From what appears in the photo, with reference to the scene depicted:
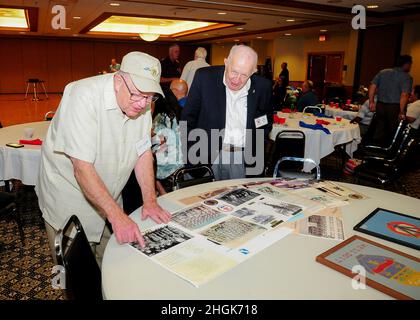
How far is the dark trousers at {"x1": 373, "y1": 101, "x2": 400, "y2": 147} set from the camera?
A: 16.5ft

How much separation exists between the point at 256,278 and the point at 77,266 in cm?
61

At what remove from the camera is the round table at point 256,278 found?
3.52 ft

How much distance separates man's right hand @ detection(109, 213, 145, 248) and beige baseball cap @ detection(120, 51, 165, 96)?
0.51 metres

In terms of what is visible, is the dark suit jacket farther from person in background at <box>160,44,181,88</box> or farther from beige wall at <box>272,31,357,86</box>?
beige wall at <box>272,31,357,86</box>

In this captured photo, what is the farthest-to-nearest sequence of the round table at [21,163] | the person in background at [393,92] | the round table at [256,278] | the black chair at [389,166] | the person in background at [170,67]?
the person in background at [170,67]
the person in background at [393,92]
the black chair at [389,166]
the round table at [21,163]
the round table at [256,278]

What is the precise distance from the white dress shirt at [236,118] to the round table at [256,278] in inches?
49.9

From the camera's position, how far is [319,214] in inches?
65.4

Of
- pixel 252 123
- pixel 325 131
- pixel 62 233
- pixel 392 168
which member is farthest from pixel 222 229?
pixel 325 131

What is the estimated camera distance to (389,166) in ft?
11.9

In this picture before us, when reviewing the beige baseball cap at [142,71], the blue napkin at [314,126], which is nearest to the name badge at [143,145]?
the beige baseball cap at [142,71]

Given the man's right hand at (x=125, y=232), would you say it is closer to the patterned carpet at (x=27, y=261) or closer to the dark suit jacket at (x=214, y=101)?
the patterned carpet at (x=27, y=261)

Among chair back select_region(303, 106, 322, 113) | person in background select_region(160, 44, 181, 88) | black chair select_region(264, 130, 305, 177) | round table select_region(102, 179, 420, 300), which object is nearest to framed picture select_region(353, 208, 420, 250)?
round table select_region(102, 179, 420, 300)

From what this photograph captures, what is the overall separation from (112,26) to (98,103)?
536 inches

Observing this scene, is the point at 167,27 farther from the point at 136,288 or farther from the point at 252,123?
the point at 136,288
